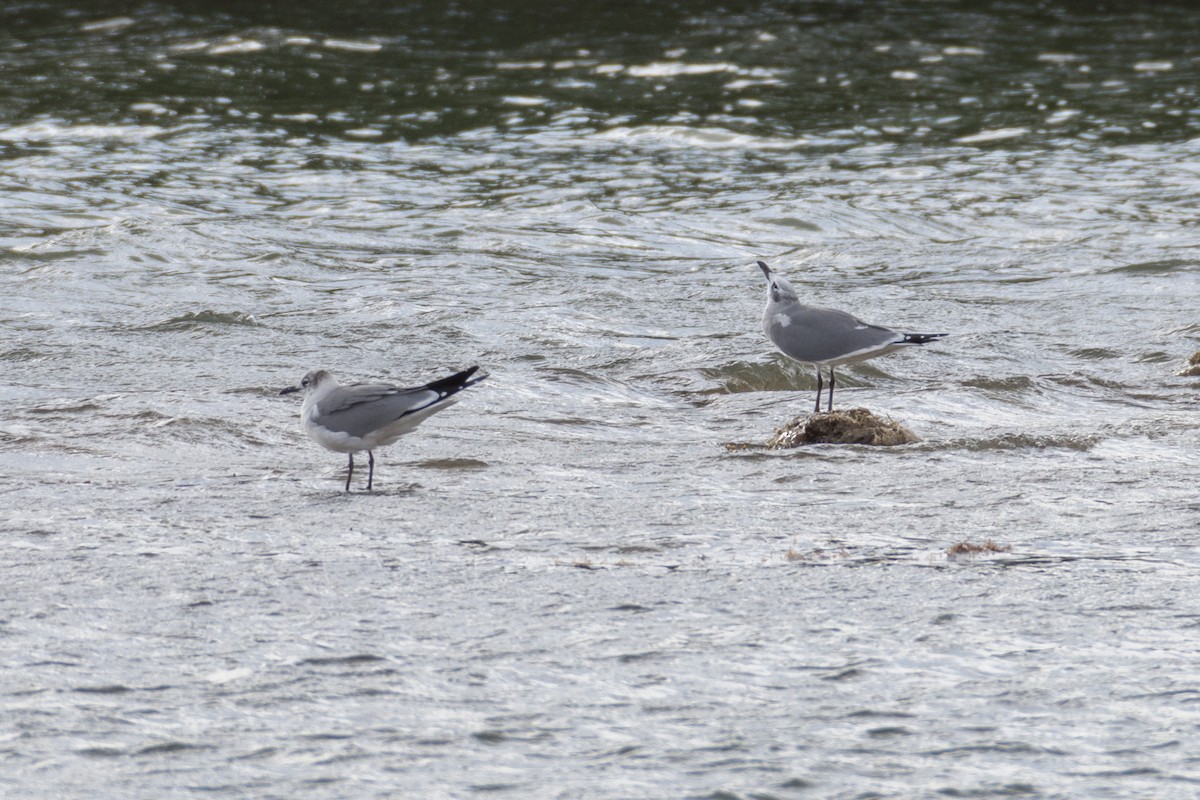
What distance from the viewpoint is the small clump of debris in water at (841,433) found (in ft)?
26.2

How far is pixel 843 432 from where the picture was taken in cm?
801

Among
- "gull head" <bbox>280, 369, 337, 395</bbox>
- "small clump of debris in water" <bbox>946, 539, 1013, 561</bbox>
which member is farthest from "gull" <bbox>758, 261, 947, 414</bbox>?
"gull head" <bbox>280, 369, 337, 395</bbox>

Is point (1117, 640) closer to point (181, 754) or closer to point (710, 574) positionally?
point (710, 574)

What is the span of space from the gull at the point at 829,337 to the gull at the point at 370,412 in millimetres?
2278

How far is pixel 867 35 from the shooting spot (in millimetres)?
24891

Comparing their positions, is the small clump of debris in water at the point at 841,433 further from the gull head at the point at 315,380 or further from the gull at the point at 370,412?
the gull head at the point at 315,380

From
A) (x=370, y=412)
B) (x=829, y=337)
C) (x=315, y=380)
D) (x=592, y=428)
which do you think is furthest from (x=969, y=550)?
(x=592, y=428)

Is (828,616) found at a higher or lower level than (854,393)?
higher

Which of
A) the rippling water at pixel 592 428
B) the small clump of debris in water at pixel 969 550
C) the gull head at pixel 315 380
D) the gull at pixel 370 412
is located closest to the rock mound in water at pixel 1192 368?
the rippling water at pixel 592 428

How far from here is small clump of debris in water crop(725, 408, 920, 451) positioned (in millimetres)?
8000

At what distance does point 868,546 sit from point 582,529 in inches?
44.0

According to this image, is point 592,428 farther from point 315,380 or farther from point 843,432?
point 315,380

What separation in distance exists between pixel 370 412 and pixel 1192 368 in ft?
19.4

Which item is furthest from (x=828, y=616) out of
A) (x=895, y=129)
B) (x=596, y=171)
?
(x=895, y=129)
